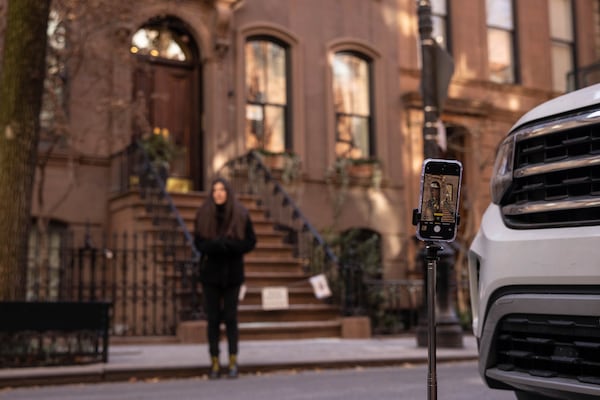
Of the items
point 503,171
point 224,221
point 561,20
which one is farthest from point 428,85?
point 561,20

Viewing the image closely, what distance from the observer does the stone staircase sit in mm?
12164

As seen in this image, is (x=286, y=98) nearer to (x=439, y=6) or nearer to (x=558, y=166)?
(x=439, y=6)

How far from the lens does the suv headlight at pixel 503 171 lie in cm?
387

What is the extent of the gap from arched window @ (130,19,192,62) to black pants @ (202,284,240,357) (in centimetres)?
828

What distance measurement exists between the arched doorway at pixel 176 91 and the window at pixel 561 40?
33.0ft

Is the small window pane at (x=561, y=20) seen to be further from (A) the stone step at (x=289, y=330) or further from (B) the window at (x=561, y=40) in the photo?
(A) the stone step at (x=289, y=330)

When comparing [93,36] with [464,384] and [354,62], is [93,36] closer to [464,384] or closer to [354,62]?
[354,62]

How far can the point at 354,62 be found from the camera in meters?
18.8

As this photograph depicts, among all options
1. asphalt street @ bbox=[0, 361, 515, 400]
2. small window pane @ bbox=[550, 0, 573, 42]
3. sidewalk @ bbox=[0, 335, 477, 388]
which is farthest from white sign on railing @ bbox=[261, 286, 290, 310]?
small window pane @ bbox=[550, 0, 573, 42]

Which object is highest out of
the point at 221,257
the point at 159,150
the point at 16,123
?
the point at 159,150

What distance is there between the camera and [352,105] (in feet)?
61.0

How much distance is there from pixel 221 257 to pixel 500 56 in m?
14.6

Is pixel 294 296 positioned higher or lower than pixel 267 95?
lower

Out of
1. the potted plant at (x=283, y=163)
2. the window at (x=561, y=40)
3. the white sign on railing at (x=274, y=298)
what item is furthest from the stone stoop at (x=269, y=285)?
the window at (x=561, y=40)
